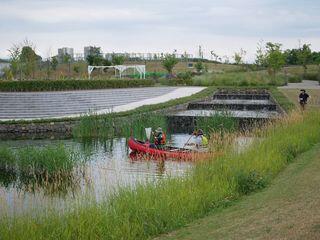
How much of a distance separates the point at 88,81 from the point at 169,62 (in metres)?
25.6

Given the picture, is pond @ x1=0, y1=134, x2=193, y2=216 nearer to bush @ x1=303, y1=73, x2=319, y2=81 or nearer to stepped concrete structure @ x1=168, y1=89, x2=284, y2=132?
stepped concrete structure @ x1=168, y1=89, x2=284, y2=132

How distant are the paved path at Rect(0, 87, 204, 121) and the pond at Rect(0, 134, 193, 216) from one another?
746 cm

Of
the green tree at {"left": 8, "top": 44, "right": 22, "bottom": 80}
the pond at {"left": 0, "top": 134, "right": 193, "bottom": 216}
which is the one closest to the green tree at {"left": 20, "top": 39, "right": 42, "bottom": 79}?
the green tree at {"left": 8, "top": 44, "right": 22, "bottom": 80}

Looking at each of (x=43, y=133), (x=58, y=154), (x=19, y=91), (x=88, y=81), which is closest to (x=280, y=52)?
(x=88, y=81)

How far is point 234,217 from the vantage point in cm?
808

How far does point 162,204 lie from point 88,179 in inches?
187

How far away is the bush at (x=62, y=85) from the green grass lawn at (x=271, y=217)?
86.4 ft

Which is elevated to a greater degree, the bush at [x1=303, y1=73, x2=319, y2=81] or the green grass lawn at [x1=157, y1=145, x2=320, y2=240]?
the bush at [x1=303, y1=73, x2=319, y2=81]

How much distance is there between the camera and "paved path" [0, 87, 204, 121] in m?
29.8

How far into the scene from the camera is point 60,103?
1258 inches

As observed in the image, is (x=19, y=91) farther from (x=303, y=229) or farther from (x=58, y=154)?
(x=303, y=229)

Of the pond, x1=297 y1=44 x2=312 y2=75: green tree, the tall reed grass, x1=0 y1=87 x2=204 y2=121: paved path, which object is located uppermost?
x1=297 y1=44 x2=312 y2=75: green tree

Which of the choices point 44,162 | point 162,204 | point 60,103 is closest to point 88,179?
point 44,162

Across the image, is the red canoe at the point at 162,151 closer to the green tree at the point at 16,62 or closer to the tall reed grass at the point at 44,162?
the tall reed grass at the point at 44,162
